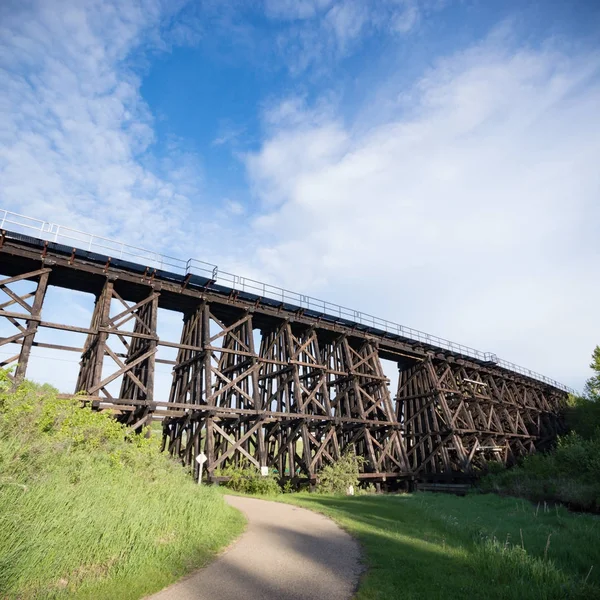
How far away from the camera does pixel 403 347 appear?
1014 inches

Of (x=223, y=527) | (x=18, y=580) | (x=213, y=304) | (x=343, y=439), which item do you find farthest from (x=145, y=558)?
(x=343, y=439)

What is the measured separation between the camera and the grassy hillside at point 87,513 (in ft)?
14.9

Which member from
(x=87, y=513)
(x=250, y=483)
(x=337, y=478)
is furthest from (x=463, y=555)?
(x=337, y=478)

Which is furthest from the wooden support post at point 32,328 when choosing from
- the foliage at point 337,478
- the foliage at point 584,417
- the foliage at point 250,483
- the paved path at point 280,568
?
the foliage at point 584,417

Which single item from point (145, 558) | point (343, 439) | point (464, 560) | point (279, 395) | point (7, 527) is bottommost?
point (464, 560)

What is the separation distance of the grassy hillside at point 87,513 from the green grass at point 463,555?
2821mm

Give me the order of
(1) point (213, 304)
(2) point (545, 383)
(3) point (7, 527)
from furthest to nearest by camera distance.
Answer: (2) point (545, 383) → (1) point (213, 304) → (3) point (7, 527)

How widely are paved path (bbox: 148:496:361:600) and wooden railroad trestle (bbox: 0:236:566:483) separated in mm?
7413

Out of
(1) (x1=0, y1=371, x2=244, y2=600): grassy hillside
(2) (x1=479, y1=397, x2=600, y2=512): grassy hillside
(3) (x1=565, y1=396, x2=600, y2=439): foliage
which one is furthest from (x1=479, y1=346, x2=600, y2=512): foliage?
(1) (x1=0, y1=371, x2=244, y2=600): grassy hillside

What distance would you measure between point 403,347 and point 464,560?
19.8 m

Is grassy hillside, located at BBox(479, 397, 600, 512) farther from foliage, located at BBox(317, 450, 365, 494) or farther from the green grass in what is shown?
A: foliage, located at BBox(317, 450, 365, 494)

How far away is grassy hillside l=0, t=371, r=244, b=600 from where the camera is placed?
4.55 m

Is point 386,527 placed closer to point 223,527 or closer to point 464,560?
point 464,560

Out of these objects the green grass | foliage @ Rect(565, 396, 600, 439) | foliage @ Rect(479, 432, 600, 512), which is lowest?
the green grass
